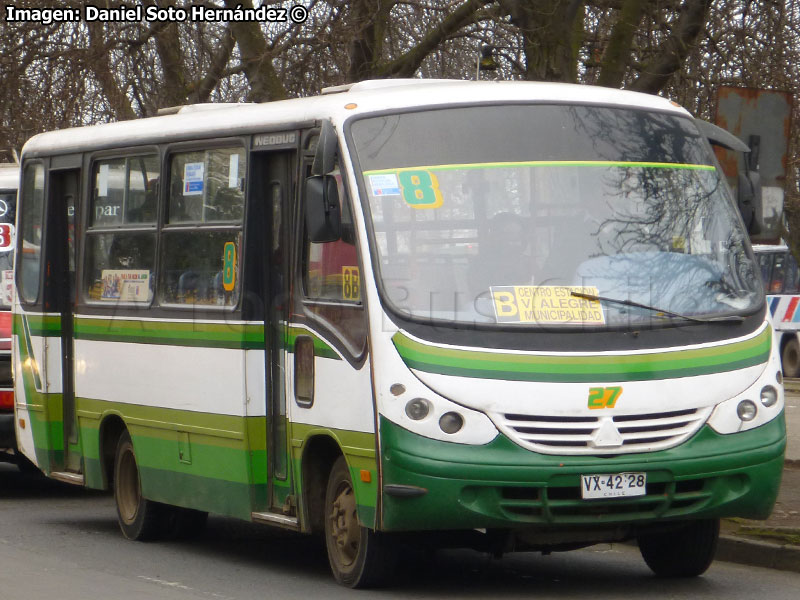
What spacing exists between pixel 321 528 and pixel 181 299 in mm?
2064

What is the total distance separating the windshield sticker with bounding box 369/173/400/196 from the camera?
8.73m

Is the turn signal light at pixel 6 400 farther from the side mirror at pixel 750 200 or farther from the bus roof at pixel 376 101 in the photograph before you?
the side mirror at pixel 750 200

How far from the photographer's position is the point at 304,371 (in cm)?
931

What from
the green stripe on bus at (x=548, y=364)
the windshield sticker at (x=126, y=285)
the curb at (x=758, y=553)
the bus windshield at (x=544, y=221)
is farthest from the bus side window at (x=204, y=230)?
the curb at (x=758, y=553)

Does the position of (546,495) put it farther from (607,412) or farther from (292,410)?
(292,410)

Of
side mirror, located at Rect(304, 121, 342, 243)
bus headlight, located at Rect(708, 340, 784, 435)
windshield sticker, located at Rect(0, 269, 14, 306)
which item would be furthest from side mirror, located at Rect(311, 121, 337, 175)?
windshield sticker, located at Rect(0, 269, 14, 306)

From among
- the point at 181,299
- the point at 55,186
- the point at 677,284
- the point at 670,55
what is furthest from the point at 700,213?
the point at 55,186

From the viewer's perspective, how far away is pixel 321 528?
9.38 meters

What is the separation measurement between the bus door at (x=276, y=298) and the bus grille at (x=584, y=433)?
6.08ft

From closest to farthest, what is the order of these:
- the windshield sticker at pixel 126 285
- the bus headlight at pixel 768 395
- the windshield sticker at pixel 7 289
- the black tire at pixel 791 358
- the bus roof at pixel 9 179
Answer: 1. the bus headlight at pixel 768 395
2. the windshield sticker at pixel 126 285
3. the windshield sticker at pixel 7 289
4. the bus roof at pixel 9 179
5. the black tire at pixel 791 358

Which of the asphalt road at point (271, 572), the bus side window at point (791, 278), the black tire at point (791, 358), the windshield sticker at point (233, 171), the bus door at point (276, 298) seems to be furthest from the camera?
the bus side window at point (791, 278)

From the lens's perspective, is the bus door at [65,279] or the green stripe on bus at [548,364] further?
the bus door at [65,279]

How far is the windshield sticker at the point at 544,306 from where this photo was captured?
27.5ft

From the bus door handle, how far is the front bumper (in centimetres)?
105
